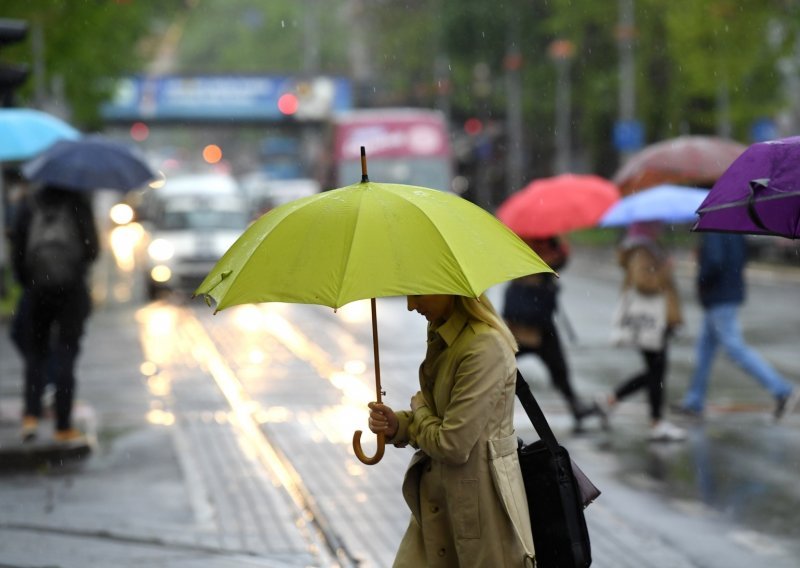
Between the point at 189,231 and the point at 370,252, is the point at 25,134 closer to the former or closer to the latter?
the point at 370,252

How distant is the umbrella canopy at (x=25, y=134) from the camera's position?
10656 mm

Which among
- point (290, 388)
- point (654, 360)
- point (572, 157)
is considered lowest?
point (572, 157)

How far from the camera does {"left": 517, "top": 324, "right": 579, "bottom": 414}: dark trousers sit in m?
10.3

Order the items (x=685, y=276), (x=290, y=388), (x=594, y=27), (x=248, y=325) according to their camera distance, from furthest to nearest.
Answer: (x=594, y=27), (x=685, y=276), (x=248, y=325), (x=290, y=388)

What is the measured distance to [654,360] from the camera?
10.3 meters

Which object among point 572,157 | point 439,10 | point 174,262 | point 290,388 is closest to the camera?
point 290,388

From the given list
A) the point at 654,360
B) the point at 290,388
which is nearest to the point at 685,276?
the point at 290,388

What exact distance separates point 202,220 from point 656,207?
16.3m

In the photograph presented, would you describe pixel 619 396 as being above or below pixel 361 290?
below

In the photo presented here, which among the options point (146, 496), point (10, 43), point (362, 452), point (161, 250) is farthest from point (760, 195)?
point (161, 250)

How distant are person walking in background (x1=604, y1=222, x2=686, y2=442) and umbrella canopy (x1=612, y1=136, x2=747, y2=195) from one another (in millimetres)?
510

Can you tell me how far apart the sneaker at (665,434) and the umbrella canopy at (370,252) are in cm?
587

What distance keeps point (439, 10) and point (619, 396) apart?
48.4 meters

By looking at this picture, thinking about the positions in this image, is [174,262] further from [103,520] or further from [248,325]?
[103,520]
